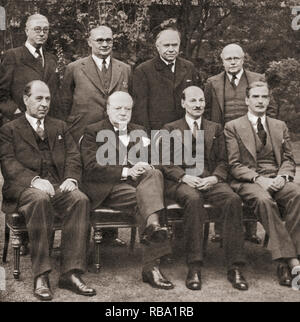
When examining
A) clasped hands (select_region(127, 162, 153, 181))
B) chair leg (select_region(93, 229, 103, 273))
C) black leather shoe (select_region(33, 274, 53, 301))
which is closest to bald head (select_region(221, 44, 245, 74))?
clasped hands (select_region(127, 162, 153, 181))

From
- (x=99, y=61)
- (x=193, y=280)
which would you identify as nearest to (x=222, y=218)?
(x=193, y=280)

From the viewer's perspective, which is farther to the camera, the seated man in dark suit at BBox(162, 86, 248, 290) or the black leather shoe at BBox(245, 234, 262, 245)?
the black leather shoe at BBox(245, 234, 262, 245)

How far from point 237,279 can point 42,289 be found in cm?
138

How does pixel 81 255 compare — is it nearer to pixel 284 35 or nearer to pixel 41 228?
pixel 41 228

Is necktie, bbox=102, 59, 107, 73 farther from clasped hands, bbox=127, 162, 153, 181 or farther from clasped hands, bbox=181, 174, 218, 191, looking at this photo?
clasped hands, bbox=181, 174, 218, 191

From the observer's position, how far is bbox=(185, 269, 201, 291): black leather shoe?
427 cm

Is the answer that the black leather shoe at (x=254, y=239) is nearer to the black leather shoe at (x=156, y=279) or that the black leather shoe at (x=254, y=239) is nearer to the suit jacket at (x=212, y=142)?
the suit jacket at (x=212, y=142)

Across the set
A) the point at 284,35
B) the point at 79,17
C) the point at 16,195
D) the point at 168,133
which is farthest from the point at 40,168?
the point at 284,35

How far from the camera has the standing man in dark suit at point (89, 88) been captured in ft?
17.0

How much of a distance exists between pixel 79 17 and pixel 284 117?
5.17 metres

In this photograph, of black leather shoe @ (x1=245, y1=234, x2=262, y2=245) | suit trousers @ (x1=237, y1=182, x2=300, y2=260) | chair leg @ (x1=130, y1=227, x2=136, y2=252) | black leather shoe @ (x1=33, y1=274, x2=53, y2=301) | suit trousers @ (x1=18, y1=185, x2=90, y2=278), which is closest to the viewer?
black leather shoe @ (x1=33, y1=274, x2=53, y2=301)

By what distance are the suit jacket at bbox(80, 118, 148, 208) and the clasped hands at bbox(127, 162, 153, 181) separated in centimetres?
11

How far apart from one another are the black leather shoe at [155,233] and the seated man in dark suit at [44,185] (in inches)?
17.7

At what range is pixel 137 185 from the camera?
15.1 feet
